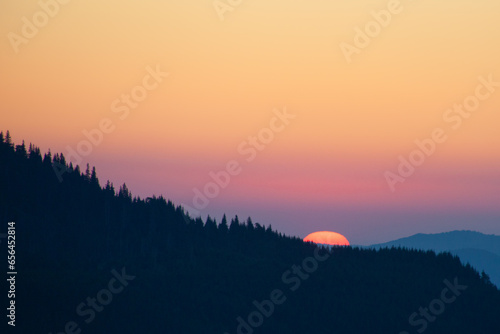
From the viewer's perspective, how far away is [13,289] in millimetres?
151750

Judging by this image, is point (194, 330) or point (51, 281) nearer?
point (51, 281)

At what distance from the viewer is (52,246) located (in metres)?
199

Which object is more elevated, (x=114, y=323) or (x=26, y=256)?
(x=26, y=256)

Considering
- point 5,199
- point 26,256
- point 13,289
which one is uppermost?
point 5,199

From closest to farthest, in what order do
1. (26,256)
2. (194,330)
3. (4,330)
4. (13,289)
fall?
(4,330) < (13,289) < (26,256) < (194,330)

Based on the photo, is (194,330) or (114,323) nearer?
(114,323)

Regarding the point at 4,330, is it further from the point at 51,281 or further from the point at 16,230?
the point at 16,230

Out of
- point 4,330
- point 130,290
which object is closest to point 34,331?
point 4,330

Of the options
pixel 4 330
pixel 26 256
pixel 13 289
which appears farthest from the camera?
pixel 26 256

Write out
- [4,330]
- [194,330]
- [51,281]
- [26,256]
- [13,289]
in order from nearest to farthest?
[4,330] < [13,289] < [51,281] < [26,256] < [194,330]

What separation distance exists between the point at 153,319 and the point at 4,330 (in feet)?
166

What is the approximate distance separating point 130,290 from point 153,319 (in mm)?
16918

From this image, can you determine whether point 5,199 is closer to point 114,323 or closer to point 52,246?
point 52,246

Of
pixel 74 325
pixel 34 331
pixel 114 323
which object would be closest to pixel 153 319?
pixel 114 323
